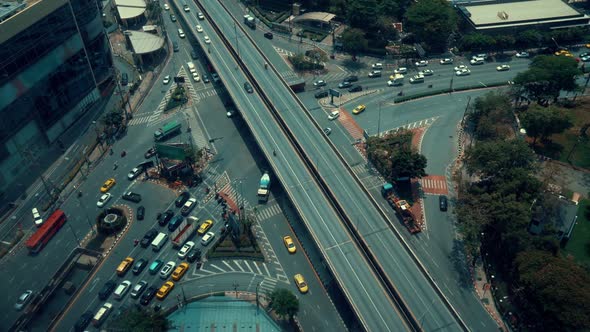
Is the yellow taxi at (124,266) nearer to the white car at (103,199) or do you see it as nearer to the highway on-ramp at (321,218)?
the white car at (103,199)

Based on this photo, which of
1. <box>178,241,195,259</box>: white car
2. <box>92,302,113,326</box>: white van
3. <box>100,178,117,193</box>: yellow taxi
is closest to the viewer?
<box>92,302,113,326</box>: white van

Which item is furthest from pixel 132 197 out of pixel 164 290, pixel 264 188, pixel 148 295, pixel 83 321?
pixel 83 321

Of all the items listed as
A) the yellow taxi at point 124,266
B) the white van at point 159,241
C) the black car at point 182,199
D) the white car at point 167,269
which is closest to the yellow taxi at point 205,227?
the white van at point 159,241

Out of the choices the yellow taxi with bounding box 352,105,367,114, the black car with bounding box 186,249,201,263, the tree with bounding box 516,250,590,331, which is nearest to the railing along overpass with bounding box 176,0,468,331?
the tree with bounding box 516,250,590,331

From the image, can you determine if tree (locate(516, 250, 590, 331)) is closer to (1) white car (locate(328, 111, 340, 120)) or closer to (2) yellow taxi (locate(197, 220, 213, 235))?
(2) yellow taxi (locate(197, 220, 213, 235))

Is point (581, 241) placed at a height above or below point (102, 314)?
below

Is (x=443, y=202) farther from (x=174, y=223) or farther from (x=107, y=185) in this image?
(x=107, y=185)
